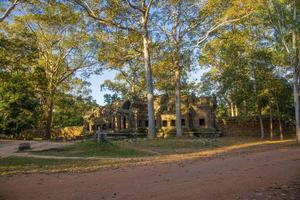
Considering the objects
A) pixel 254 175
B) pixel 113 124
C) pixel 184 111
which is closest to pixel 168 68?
pixel 184 111

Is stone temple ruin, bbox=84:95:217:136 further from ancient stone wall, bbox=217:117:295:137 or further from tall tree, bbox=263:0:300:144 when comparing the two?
tall tree, bbox=263:0:300:144

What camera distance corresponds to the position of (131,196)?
7934 mm

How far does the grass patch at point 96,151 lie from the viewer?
20911mm

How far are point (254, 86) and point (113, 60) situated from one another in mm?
14761

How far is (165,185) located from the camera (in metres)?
9.20

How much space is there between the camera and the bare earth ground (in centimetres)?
782

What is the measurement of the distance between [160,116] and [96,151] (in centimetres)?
2414

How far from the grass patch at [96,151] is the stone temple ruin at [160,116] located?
18.1 m

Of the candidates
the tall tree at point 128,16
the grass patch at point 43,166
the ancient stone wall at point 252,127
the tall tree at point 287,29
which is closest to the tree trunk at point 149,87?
the tall tree at point 128,16

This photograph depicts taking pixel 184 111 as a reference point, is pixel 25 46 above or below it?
above

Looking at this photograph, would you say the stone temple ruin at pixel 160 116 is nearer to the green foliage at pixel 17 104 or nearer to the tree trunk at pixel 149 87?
the green foliage at pixel 17 104

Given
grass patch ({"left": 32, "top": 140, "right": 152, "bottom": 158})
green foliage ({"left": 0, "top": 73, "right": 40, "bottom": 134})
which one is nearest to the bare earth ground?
grass patch ({"left": 32, "top": 140, "right": 152, "bottom": 158})

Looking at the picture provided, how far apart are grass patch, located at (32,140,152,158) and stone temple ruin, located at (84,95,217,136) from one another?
1810cm

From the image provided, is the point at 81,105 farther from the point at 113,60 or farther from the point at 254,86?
the point at 254,86
